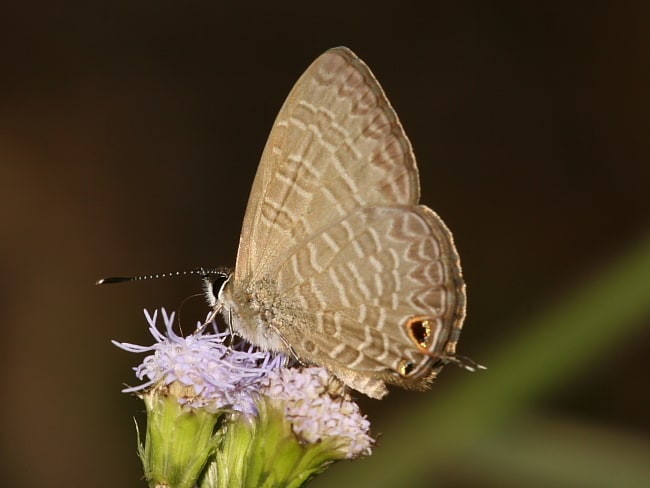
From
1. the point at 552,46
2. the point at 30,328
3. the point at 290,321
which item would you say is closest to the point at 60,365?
the point at 30,328

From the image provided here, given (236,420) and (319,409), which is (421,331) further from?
(236,420)

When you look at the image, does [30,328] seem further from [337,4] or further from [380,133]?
[380,133]

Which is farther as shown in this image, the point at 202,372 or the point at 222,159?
the point at 222,159

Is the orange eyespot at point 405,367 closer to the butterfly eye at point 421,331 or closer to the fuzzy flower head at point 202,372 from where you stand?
the butterfly eye at point 421,331

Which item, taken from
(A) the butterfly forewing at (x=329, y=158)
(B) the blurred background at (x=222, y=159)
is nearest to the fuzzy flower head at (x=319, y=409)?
A: (A) the butterfly forewing at (x=329, y=158)

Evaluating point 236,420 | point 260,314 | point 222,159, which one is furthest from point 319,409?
point 222,159

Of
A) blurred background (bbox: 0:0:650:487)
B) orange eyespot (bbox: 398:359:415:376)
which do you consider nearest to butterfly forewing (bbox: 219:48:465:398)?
orange eyespot (bbox: 398:359:415:376)

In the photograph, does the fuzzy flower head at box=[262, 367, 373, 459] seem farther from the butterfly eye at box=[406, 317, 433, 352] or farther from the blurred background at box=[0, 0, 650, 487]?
the blurred background at box=[0, 0, 650, 487]
